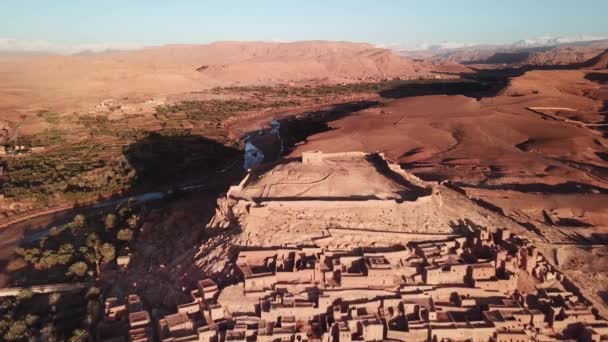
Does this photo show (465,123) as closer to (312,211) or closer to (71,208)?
(312,211)

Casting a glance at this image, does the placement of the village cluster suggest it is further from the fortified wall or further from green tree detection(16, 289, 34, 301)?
green tree detection(16, 289, 34, 301)

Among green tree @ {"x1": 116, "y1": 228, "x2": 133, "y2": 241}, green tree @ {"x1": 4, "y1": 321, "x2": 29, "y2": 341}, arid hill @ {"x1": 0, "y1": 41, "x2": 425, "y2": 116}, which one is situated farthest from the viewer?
arid hill @ {"x1": 0, "y1": 41, "x2": 425, "y2": 116}

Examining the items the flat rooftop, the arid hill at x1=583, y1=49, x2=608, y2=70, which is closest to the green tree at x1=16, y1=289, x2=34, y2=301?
the flat rooftop

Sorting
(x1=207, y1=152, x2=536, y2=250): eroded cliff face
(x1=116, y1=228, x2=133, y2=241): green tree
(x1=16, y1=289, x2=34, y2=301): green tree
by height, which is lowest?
(x1=16, y1=289, x2=34, y2=301): green tree

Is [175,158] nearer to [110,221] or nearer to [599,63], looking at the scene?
[110,221]

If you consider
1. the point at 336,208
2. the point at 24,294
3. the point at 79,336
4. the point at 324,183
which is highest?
the point at 324,183

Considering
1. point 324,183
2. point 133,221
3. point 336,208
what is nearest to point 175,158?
point 133,221

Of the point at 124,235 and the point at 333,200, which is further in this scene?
the point at 124,235

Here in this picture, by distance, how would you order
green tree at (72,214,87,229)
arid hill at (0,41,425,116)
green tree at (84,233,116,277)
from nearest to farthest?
green tree at (84,233,116,277) → green tree at (72,214,87,229) → arid hill at (0,41,425,116)

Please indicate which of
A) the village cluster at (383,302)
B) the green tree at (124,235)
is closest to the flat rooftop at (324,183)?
the village cluster at (383,302)

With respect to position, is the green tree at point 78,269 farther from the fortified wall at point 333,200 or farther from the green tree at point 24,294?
the fortified wall at point 333,200
